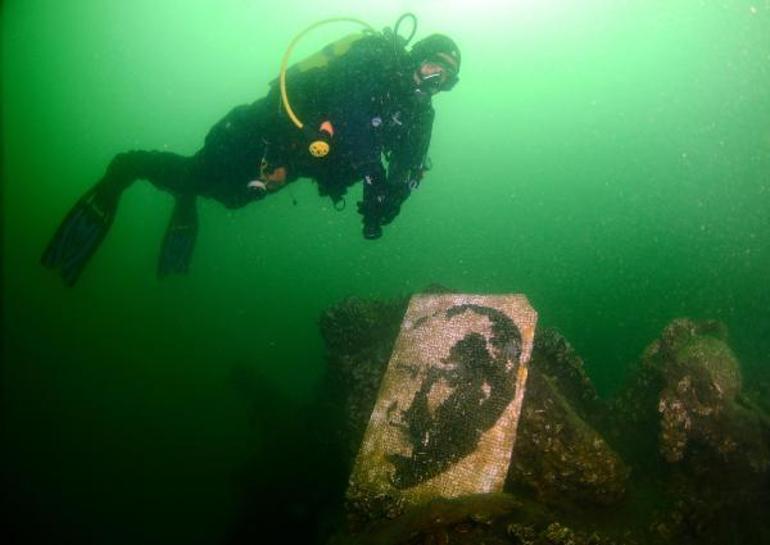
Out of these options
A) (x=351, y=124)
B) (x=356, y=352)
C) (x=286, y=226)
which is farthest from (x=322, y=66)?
(x=286, y=226)

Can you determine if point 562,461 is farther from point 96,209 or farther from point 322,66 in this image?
point 96,209

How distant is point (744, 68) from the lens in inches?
2606

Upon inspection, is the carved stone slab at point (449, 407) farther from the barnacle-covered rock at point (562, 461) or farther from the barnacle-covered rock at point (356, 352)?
the barnacle-covered rock at point (356, 352)

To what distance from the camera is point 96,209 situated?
6.36m

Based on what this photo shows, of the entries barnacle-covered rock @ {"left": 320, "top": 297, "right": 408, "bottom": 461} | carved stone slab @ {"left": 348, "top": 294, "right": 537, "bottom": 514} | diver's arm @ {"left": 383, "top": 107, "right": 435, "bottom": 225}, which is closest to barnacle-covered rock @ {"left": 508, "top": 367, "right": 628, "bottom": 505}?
carved stone slab @ {"left": 348, "top": 294, "right": 537, "bottom": 514}

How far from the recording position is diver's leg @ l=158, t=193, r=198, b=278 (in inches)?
288

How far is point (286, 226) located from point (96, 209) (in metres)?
73.1

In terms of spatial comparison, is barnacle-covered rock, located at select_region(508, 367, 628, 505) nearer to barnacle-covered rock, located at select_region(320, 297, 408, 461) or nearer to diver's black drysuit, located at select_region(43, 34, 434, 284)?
barnacle-covered rock, located at select_region(320, 297, 408, 461)

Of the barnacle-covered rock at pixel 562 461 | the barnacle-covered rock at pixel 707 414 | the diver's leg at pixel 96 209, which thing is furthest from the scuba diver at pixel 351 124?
the barnacle-covered rock at pixel 707 414

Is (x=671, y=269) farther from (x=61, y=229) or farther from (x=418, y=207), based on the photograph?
(x=418, y=207)

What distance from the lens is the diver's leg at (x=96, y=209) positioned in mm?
6289

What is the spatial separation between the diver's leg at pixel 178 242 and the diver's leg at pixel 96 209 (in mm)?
916

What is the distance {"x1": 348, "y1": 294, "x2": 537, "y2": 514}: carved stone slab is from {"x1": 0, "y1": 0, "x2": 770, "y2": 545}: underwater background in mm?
2856

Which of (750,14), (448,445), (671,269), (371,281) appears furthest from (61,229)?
(750,14)
